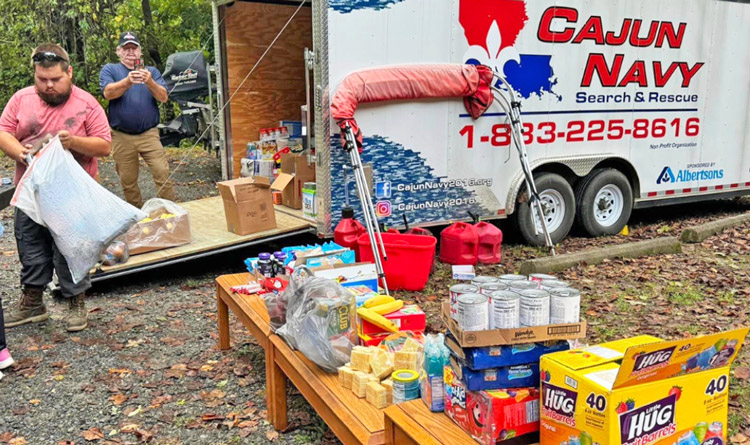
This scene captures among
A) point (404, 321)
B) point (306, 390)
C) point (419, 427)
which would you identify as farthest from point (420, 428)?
point (404, 321)

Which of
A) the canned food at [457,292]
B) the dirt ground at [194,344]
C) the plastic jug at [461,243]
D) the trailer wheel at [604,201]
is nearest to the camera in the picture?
the canned food at [457,292]

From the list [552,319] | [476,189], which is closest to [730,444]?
[552,319]

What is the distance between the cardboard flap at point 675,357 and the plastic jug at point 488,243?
162 inches

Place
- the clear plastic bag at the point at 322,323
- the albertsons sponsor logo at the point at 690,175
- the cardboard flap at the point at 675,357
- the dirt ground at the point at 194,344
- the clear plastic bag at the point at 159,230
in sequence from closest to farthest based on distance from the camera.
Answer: the cardboard flap at the point at 675,357
the clear plastic bag at the point at 322,323
the dirt ground at the point at 194,344
the clear plastic bag at the point at 159,230
the albertsons sponsor logo at the point at 690,175

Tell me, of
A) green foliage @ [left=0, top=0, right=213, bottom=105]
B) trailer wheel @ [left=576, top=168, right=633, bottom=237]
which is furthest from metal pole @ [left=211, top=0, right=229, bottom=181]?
green foliage @ [left=0, top=0, right=213, bottom=105]

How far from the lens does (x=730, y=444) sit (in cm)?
317

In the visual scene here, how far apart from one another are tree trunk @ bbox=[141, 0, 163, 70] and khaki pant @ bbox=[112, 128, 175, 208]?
947 cm

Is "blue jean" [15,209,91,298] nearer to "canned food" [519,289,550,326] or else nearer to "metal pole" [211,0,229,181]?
"metal pole" [211,0,229,181]

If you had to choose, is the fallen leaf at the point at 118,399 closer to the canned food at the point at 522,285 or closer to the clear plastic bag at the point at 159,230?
the clear plastic bag at the point at 159,230

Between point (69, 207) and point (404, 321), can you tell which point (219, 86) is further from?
point (404, 321)

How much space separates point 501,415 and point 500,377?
134 mm

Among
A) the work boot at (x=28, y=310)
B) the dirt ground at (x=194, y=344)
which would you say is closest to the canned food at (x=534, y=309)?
the dirt ground at (x=194, y=344)

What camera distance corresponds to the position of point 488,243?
6.23m

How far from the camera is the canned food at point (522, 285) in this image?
2.36 meters
